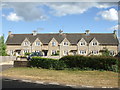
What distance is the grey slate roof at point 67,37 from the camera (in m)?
62.8

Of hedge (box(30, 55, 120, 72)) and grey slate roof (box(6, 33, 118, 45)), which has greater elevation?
grey slate roof (box(6, 33, 118, 45))

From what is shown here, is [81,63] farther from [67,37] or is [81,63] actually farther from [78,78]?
[67,37]

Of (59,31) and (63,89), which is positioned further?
(59,31)

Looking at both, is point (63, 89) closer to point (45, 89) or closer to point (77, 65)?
point (45, 89)

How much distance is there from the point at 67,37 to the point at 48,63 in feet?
135

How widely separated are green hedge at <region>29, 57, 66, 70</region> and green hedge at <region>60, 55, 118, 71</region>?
752 millimetres

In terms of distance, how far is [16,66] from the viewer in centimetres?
2627

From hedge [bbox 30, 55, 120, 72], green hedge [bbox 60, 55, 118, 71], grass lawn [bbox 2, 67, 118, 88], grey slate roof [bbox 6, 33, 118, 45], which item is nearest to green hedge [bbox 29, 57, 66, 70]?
hedge [bbox 30, 55, 120, 72]

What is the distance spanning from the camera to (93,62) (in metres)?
22.8

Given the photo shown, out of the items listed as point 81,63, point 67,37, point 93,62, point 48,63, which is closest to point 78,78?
point 93,62

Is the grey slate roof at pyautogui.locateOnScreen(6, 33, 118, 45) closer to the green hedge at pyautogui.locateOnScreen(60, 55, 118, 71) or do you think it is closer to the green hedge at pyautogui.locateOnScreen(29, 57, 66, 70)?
the green hedge at pyautogui.locateOnScreen(29, 57, 66, 70)

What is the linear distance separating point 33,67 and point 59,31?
42.2 metres

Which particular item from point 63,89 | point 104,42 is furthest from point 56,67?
point 104,42

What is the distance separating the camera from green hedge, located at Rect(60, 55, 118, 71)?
72.3 feet
